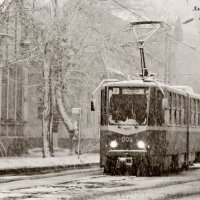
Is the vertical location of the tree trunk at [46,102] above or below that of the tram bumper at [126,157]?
above

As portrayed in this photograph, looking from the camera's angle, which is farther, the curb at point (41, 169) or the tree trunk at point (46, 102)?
the tree trunk at point (46, 102)

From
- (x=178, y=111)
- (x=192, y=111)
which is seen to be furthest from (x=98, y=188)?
(x=192, y=111)

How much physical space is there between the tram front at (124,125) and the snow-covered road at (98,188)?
1532 millimetres

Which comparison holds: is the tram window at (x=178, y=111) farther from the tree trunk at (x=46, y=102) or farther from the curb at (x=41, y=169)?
the tree trunk at (x=46, y=102)

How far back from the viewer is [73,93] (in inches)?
1609

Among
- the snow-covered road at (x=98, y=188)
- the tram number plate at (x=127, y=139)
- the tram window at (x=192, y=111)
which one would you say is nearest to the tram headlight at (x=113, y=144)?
the tram number plate at (x=127, y=139)

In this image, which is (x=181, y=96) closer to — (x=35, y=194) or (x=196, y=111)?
(x=196, y=111)

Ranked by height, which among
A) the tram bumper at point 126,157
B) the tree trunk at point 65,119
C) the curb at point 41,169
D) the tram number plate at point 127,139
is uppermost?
the tree trunk at point 65,119

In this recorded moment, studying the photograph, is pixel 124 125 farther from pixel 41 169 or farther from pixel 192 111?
pixel 192 111

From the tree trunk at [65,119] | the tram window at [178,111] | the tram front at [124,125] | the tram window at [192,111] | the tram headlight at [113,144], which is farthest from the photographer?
the tree trunk at [65,119]

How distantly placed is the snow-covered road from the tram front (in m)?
1.53

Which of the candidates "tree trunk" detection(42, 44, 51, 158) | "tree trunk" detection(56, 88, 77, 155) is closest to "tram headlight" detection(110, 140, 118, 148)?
"tree trunk" detection(42, 44, 51, 158)

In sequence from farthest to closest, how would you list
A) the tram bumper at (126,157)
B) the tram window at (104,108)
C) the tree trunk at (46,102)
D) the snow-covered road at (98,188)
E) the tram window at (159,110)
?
1. the tree trunk at (46,102)
2. the tram window at (104,108)
3. the tram window at (159,110)
4. the tram bumper at (126,157)
5. the snow-covered road at (98,188)

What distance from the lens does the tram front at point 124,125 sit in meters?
26.3
